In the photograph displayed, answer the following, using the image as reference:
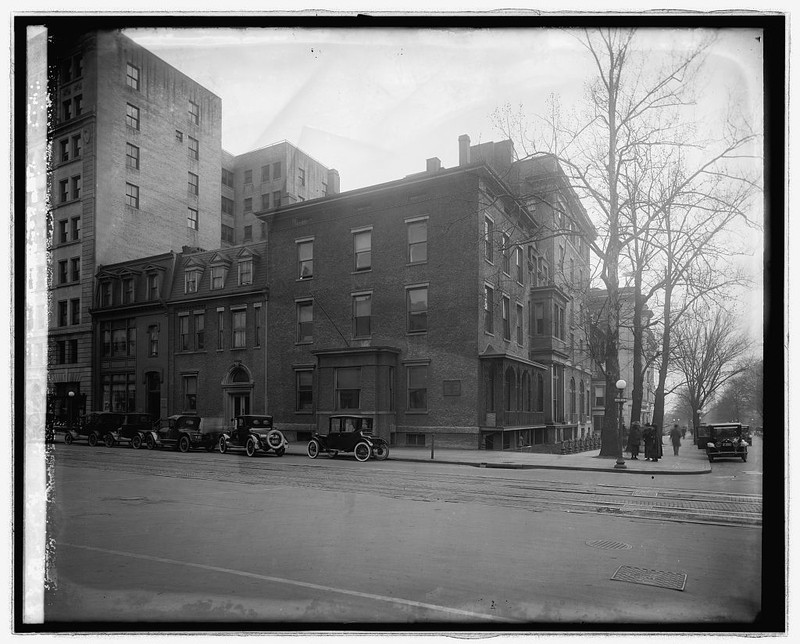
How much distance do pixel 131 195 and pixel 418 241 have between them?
263 inches

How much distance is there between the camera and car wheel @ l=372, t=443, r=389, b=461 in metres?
18.5

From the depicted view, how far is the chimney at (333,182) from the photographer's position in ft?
23.7

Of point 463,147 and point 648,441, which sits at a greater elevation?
point 463,147

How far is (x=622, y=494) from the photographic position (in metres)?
12.2

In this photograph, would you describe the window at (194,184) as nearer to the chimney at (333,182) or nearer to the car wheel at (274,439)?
the chimney at (333,182)

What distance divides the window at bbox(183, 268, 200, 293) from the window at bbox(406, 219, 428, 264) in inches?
185

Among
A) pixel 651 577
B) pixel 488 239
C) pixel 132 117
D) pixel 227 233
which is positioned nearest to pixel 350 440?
pixel 488 239

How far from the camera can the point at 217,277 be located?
32.4 feet

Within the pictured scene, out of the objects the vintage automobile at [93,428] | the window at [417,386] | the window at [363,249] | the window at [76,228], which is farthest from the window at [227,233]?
the window at [417,386]

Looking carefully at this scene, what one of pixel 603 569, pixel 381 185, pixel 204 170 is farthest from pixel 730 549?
pixel 204 170

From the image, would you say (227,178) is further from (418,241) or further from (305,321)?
(418,241)

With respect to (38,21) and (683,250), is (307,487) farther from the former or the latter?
(38,21)

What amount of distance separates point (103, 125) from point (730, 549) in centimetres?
823

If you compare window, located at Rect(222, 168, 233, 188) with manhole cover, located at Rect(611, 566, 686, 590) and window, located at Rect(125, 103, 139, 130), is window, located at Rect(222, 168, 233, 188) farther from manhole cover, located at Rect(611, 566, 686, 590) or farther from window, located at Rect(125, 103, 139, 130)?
manhole cover, located at Rect(611, 566, 686, 590)
